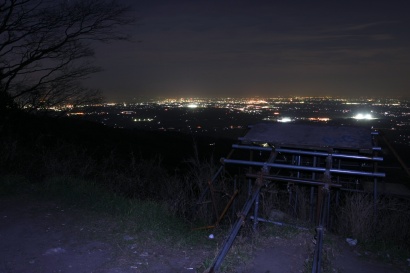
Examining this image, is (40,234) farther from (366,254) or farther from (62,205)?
(366,254)

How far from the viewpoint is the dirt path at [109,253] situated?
15.3 feet

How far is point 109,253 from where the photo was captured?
16.6 ft

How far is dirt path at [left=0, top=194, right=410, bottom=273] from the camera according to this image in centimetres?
467

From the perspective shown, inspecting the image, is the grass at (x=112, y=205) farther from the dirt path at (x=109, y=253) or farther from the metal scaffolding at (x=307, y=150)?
the metal scaffolding at (x=307, y=150)

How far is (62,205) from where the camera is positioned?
7051mm

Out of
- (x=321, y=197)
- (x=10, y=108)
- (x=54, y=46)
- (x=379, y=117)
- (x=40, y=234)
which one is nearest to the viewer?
(x=321, y=197)

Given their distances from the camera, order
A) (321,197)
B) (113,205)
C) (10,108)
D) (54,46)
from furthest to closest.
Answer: (10,108) < (54,46) < (113,205) < (321,197)

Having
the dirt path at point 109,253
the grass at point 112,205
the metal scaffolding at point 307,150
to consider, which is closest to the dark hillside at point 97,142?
the grass at point 112,205

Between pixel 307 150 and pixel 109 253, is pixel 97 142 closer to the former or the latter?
pixel 307 150

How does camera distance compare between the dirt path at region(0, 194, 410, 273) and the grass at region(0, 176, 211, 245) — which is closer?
the dirt path at region(0, 194, 410, 273)

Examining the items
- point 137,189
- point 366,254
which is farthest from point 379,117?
point 366,254

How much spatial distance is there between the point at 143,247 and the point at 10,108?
11.6 meters

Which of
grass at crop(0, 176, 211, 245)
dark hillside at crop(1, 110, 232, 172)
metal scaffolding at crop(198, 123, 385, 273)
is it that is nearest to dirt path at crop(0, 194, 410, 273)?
grass at crop(0, 176, 211, 245)

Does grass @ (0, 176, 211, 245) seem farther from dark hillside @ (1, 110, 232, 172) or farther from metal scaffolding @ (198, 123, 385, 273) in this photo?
dark hillside @ (1, 110, 232, 172)
